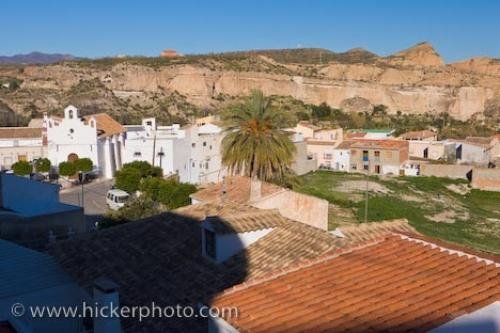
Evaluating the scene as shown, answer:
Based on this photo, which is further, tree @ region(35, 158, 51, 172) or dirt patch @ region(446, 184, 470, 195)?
dirt patch @ region(446, 184, 470, 195)

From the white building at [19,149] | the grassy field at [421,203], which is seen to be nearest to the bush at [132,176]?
the grassy field at [421,203]

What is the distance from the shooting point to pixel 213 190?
17.8m

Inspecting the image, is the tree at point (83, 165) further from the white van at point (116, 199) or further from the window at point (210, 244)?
the window at point (210, 244)

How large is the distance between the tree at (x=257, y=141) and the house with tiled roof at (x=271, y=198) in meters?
3.33

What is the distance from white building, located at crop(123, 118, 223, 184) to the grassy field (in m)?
7.52

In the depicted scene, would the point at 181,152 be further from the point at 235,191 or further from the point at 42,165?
the point at 235,191

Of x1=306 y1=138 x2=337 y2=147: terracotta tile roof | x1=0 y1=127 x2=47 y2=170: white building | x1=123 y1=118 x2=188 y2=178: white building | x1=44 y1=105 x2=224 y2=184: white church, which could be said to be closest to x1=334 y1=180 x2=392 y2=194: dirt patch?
x1=44 y1=105 x2=224 y2=184: white church

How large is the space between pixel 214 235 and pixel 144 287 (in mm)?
1532

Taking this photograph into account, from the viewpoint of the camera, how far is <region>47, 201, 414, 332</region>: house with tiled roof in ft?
28.7

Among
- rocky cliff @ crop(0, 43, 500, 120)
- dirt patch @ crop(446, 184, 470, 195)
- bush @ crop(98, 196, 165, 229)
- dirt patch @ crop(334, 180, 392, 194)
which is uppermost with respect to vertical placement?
rocky cliff @ crop(0, 43, 500, 120)

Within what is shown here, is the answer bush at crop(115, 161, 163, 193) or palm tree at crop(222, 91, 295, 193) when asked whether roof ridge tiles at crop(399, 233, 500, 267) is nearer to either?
palm tree at crop(222, 91, 295, 193)

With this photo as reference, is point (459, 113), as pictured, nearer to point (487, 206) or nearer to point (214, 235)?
point (487, 206)

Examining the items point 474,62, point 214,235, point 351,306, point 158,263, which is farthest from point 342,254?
point 474,62

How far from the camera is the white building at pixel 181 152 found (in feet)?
125
